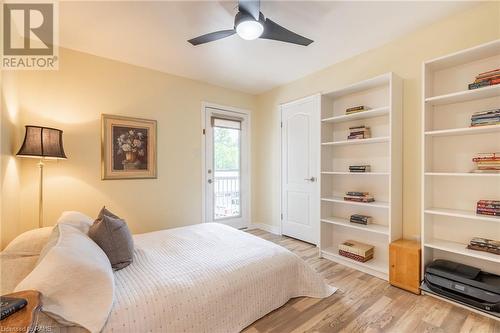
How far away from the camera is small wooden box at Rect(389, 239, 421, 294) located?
2111mm

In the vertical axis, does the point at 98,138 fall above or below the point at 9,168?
above

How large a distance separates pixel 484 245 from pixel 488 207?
33 centimetres

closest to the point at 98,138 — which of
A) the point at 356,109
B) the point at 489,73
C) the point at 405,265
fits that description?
the point at 356,109

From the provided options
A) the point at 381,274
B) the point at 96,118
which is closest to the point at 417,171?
the point at 381,274

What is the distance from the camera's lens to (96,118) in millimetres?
2844

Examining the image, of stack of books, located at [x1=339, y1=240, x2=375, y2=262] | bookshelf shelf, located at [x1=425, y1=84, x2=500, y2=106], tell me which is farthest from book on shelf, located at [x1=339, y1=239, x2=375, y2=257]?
bookshelf shelf, located at [x1=425, y1=84, x2=500, y2=106]

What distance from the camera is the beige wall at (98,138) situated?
2.42m

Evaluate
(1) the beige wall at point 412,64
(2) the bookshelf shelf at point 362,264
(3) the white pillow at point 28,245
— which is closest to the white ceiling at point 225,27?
(1) the beige wall at point 412,64

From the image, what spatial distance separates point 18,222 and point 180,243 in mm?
1760

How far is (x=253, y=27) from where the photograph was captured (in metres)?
1.81

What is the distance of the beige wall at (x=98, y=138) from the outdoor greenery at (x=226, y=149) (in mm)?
365

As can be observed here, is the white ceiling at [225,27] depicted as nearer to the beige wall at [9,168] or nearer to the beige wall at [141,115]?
the beige wall at [141,115]

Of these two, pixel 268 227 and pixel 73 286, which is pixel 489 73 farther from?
pixel 268 227

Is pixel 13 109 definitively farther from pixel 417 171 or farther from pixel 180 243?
pixel 417 171
